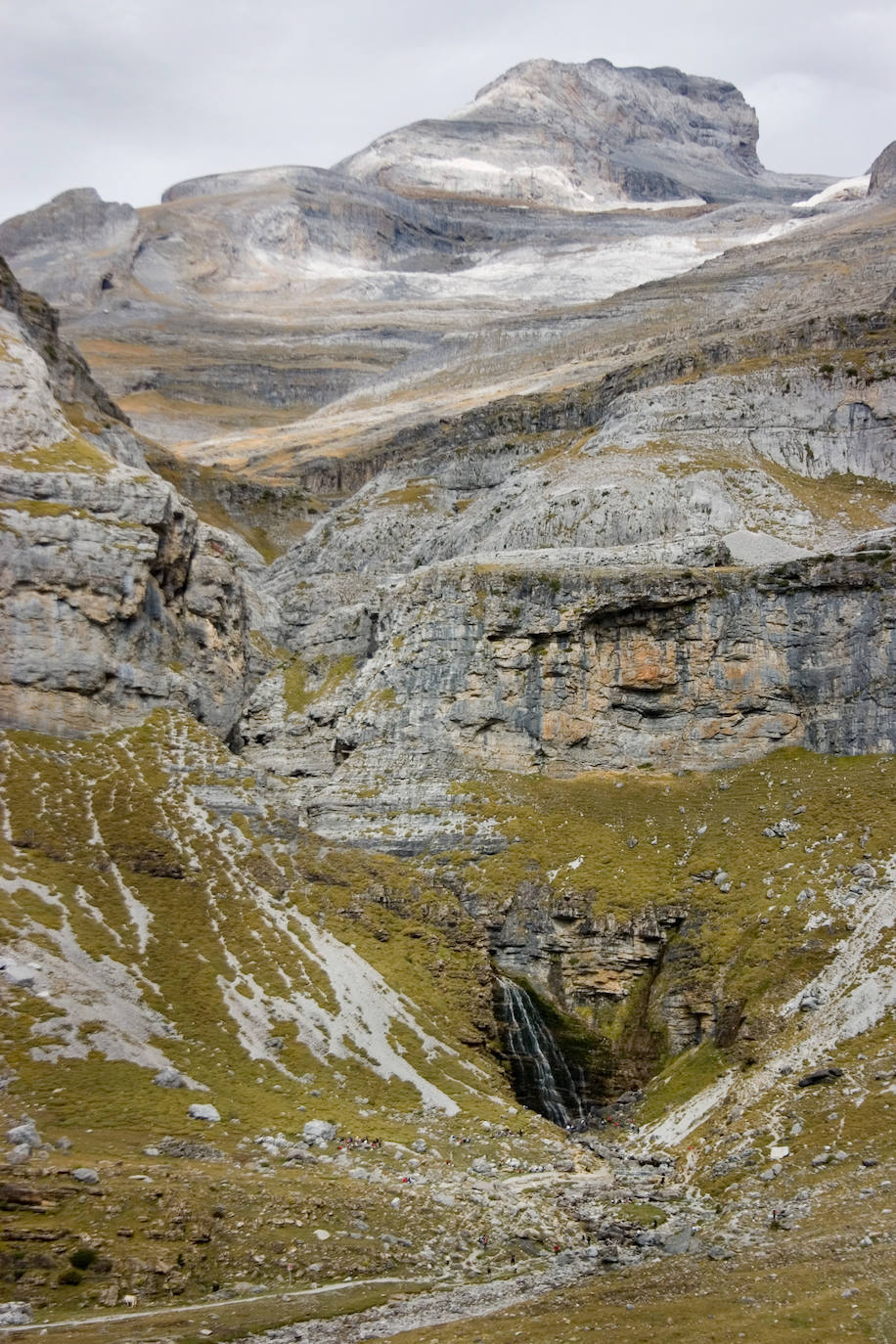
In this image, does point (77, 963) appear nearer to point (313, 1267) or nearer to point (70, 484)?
point (313, 1267)

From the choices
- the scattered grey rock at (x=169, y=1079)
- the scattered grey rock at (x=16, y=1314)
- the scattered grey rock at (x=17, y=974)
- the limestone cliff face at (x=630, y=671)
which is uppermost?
the limestone cliff face at (x=630, y=671)

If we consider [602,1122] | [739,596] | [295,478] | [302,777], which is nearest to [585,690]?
[739,596]

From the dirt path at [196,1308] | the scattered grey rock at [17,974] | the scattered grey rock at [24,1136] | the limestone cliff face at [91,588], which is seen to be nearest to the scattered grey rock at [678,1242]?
the dirt path at [196,1308]

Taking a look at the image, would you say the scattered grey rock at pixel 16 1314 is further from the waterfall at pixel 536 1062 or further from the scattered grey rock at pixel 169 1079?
the waterfall at pixel 536 1062

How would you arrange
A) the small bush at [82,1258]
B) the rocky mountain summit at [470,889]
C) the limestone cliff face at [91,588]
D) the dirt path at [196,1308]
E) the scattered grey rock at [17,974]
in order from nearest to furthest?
the dirt path at [196,1308] < the small bush at [82,1258] < the rocky mountain summit at [470,889] < the scattered grey rock at [17,974] < the limestone cliff face at [91,588]

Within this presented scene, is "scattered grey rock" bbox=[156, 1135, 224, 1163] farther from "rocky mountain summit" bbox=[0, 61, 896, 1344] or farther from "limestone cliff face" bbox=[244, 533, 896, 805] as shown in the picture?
"limestone cliff face" bbox=[244, 533, 896, 805]

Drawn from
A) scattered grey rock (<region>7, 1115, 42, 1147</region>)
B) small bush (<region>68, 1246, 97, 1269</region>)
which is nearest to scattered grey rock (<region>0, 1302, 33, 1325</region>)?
small bush (<region>68, 1246, 97, 1269</region>)
